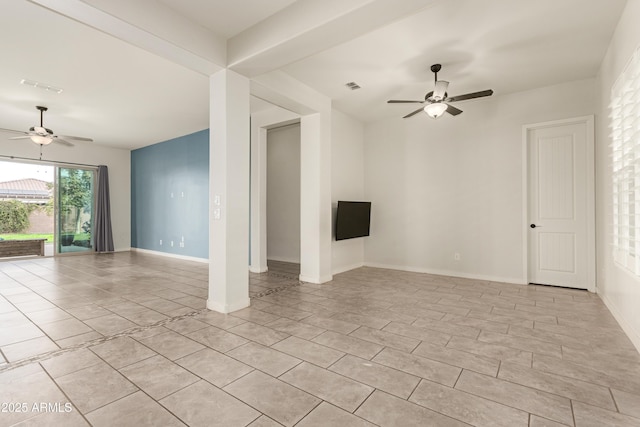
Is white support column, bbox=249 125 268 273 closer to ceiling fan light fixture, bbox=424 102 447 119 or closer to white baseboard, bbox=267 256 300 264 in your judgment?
white baseboard, bbox=267 256 300 264

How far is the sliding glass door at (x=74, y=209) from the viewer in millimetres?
7820

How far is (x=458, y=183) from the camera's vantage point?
5.27 m

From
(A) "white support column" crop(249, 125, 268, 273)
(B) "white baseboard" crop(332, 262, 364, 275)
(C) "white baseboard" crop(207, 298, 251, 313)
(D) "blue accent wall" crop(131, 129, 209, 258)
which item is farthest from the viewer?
(D) "blue accent wall" crop(131, 129, 209, 258)

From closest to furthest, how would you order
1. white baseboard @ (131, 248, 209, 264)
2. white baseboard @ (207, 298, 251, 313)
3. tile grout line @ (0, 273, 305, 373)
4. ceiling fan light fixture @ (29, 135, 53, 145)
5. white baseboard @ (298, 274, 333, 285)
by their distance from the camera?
1. tile grout line @ (0, 273, 305, 373)
2. white baseboard @ (207, 298, 251, 313)
3. white baseboard @ (298, 274, 333, 285)
4. ceiling fan light fixture @ (29, 135, 53, 145)
5. white baseboard @ (131, 248, 209, 264)

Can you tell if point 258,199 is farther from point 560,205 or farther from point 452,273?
point 560,205


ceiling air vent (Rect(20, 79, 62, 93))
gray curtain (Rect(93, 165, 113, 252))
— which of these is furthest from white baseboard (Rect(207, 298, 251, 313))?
gray curtain (Rect(93, 165, 113, 252))

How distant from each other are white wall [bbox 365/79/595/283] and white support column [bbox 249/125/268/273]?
6.78 ft

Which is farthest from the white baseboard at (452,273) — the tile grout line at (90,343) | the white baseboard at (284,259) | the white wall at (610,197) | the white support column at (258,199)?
the tile grout line at (90,343)

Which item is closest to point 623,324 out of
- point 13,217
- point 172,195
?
point 172,195

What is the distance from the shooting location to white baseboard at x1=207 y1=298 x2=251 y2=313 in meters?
3.40

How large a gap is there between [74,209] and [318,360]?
8688 millimetres

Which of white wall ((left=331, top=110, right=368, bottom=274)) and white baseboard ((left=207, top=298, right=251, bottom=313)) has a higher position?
white wall ((left=331, top=110, right=368, bottom=274))

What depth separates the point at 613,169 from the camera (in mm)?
3238

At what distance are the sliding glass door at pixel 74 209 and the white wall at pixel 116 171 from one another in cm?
35
